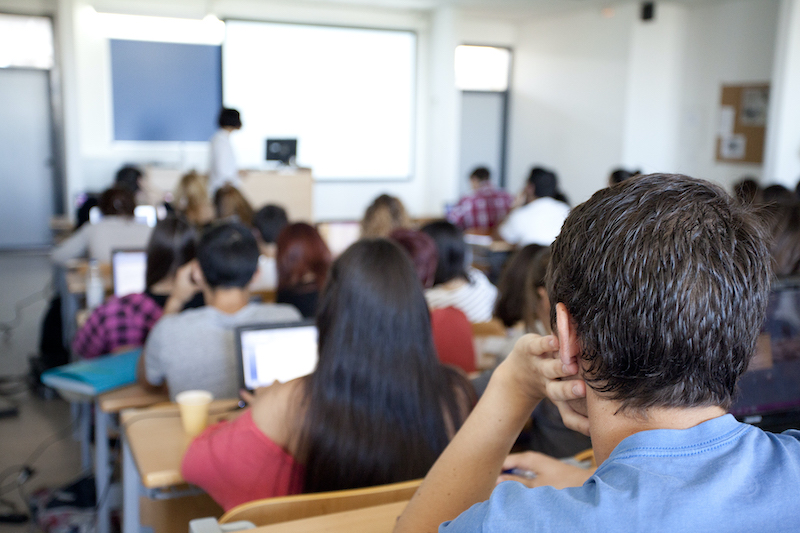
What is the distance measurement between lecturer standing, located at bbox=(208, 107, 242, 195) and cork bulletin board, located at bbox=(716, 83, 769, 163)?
17.9 ft

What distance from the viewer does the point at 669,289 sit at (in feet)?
2.14

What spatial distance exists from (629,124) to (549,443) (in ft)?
24.6

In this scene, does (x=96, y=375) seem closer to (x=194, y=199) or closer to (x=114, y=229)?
(x=114, y=229)

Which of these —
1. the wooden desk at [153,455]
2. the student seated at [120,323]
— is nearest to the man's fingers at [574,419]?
the wooden desk at [153,455]

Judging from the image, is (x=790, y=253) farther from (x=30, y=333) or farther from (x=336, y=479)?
(x=30, y=333)

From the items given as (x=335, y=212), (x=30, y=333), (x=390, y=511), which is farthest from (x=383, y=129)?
(x=390, y=511)

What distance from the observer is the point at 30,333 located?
529 cm

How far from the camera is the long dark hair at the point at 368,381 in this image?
1518 millimetres

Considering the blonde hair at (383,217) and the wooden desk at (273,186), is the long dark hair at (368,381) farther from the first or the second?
the wooden desk at (273,186)

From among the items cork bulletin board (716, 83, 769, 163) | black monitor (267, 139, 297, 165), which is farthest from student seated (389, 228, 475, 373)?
cork bulletin board (716, 83, 769, 163)

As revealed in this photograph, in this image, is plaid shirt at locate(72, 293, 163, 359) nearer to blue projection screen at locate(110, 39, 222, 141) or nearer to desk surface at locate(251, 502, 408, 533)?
desk surface at locate(251, 502, 408, 533)

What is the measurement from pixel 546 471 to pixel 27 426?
3.26m

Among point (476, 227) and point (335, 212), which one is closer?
point (476, 227)

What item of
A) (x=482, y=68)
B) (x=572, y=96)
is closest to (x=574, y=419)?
(x=572, y=96)
